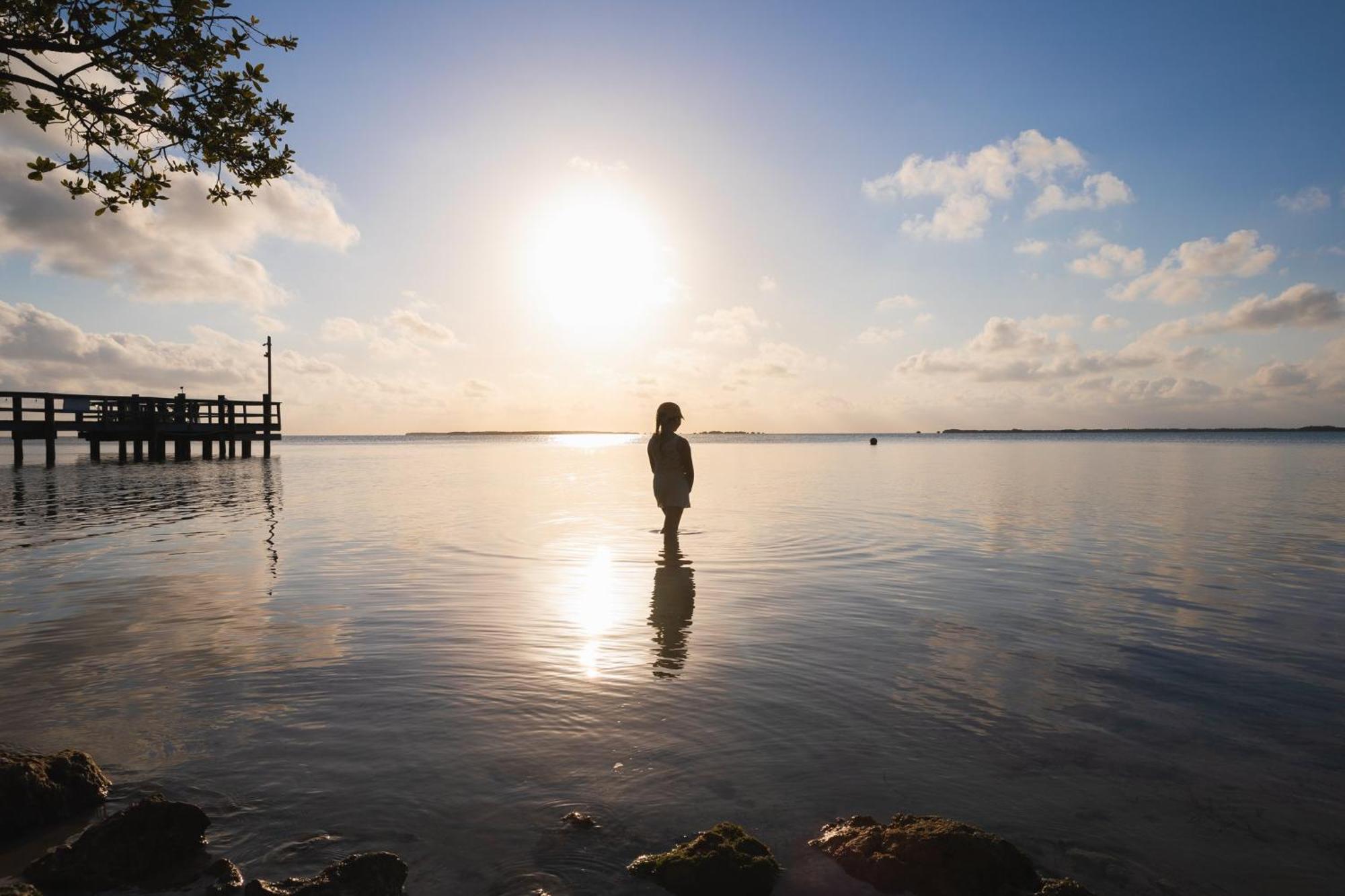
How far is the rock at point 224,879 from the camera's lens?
11.1 ft

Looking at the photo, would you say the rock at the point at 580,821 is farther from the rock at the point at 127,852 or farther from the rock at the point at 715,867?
the rock at the point at 127,852

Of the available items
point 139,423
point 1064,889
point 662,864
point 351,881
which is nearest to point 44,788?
point 351,881

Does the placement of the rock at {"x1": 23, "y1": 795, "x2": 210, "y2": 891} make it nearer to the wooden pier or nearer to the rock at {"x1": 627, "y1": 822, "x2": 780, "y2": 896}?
the rock at {"x1": 627, "y1": 822, "x2": 780, "y2": 896}

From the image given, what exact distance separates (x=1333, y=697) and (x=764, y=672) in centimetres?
464

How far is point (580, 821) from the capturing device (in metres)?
3.98

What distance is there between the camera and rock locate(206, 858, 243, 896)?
338 centimetres

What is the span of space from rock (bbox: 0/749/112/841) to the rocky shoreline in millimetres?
27

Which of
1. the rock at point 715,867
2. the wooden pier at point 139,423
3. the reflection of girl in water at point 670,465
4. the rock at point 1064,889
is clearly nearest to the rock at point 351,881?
the rock at point 715,867

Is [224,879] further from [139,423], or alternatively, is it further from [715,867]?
[139,423]

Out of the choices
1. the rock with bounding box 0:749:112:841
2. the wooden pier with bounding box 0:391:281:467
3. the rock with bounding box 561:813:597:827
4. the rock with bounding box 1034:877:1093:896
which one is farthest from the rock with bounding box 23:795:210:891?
the wooden pier with bounding box 0:391:281:467

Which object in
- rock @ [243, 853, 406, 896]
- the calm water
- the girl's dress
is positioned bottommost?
the calm water

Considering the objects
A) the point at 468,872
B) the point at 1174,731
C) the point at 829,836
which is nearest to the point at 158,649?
the point at 468,872

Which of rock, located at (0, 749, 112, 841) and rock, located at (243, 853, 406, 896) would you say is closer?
rock, located at (243, 853, 406, 896)

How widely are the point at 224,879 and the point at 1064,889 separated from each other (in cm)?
389
